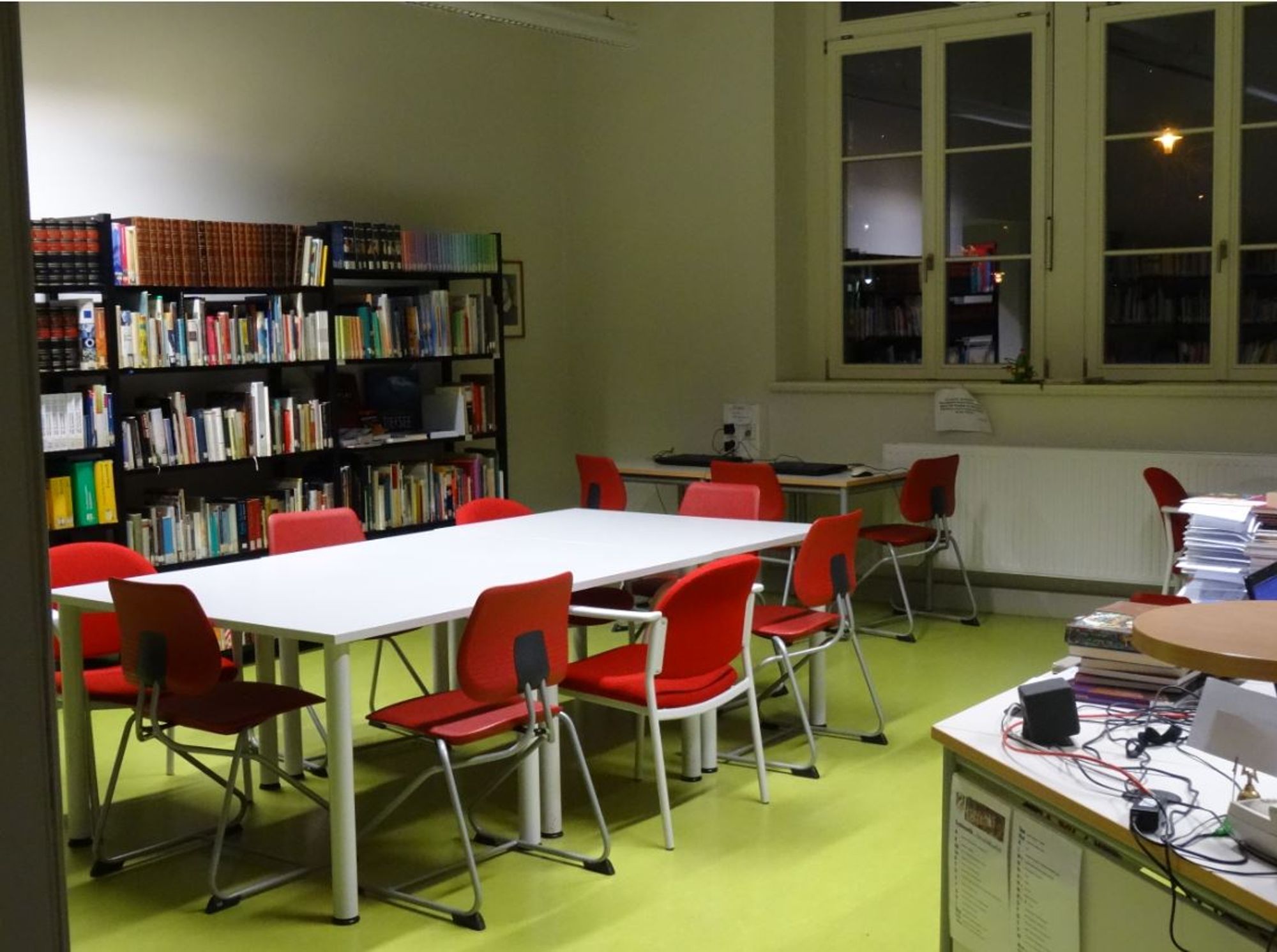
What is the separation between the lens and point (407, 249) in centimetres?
698

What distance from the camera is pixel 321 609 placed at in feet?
12.0

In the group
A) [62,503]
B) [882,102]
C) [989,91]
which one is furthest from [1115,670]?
[882,102]

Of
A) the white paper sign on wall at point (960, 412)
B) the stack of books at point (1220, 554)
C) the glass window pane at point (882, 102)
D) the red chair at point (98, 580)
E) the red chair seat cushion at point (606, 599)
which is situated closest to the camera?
the stack of books at point (1220, 554)

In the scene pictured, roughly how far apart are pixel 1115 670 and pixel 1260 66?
16.7 ft

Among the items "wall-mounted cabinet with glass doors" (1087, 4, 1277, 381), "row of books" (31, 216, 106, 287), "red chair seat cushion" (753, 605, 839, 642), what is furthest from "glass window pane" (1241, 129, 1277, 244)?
"row of books" (31, 216, 106, 287)

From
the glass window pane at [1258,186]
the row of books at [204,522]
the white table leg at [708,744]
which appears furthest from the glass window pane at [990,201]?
the white table leg at [708,744]

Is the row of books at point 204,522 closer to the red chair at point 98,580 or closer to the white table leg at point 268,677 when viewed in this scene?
the red chair at point 98,580

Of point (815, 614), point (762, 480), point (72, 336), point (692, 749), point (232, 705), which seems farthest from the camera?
point (762, 480)

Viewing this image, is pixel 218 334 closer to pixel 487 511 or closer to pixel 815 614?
pixel 487 511

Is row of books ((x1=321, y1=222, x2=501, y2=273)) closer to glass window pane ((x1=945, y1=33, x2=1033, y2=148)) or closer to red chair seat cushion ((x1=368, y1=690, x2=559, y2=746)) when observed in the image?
glass window pane ((x1=945, y1=33, x2=1033, y2=148))

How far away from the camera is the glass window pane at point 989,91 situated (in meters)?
7.34

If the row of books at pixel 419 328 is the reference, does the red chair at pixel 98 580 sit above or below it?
below

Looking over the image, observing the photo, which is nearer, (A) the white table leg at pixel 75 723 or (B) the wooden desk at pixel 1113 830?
(B) the wooden desk at pixel 1113 830

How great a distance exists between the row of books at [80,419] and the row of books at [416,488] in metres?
1.26
